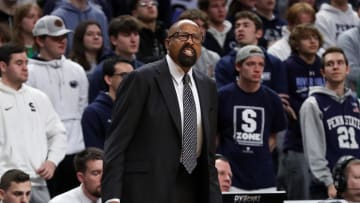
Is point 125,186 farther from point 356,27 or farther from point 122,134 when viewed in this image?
point 356,27

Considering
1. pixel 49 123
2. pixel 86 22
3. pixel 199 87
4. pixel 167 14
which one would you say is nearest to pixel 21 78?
pixel 49 123

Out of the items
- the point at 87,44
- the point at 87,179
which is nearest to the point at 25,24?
the point at 87,44

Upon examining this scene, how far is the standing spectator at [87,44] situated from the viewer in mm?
12312

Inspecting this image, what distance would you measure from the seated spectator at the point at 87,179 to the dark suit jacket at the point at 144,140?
7.89 ft

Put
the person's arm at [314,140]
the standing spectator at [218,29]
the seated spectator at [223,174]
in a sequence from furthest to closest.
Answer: the standing spectator at [218,29] → the person's arm at [314,140] → the seated spectator at [223,174]

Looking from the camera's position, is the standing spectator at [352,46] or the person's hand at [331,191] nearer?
the person's hand at [331,191]

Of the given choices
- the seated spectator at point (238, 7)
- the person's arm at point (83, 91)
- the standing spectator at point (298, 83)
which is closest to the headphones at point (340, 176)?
the standing spectator at point (298, 83)

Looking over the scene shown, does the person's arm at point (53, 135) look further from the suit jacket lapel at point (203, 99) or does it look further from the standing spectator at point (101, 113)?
the suit jacket lapel at point (203, 99)

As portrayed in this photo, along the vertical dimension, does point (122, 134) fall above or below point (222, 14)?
below

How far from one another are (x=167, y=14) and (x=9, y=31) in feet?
9.13

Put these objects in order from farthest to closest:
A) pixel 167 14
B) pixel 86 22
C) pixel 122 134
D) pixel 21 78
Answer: pixel 167 14 → pixel 86 22 → pixel 21 78 → pixel 122 134

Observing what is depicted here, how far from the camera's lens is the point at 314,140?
11.5m

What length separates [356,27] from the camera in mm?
13812

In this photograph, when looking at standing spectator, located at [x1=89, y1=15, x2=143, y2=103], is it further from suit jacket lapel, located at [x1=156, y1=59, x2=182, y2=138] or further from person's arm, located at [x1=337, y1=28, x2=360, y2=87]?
suit jacket lapel, located at [x1=156, y1=59, x2=182, y2=138]
